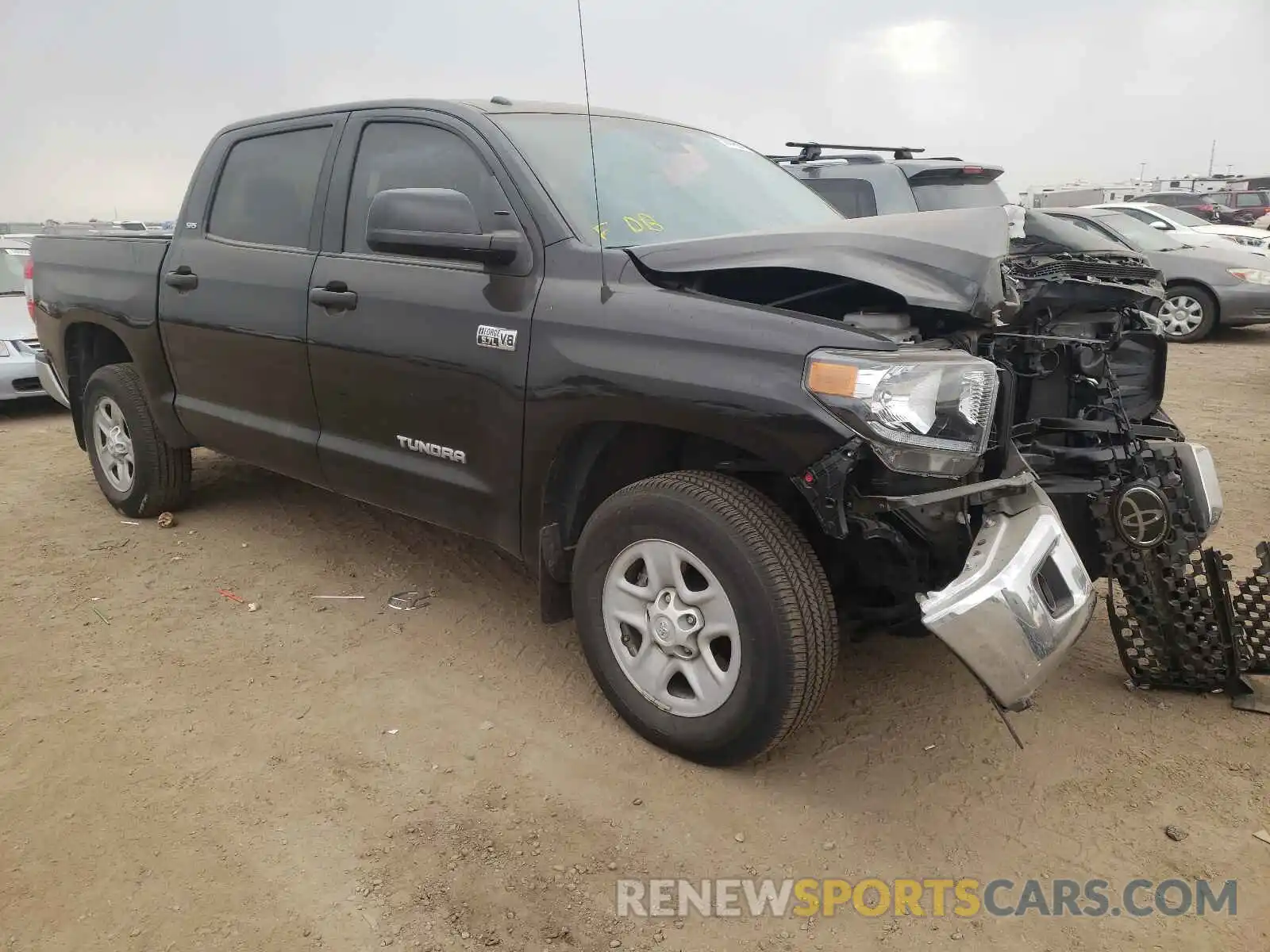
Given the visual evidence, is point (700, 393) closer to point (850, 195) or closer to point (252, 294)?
point (252, 294)

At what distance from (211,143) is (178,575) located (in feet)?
6.38

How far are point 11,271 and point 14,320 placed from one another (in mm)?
1056

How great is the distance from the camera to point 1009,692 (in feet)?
7.25

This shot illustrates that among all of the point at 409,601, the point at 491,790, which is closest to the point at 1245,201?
the point at 409,601

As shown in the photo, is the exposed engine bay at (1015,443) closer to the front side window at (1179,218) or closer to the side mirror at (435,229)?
the side mirror at (435,229)

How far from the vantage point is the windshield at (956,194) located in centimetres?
685

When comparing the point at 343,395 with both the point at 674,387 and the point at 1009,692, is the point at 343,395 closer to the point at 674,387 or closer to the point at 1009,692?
the point at 674,387

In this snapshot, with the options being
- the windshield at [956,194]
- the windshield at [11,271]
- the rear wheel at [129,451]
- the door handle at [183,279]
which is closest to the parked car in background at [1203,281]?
the windshield at [956,194]

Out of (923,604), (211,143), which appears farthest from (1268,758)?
(211,143)

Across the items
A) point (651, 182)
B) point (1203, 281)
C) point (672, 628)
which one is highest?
point (651, 182)

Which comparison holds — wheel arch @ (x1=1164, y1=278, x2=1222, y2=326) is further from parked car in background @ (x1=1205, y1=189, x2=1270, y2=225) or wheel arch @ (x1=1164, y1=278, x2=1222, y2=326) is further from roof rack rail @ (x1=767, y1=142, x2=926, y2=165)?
parked car in background @ (x1=1205, y1=189, x2=1270, y2=225)

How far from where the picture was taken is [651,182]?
3.25 metres

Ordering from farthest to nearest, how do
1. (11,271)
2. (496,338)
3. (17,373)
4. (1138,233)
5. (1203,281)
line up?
1. (1138,233)
2. (1203,281)
3. (11,271)
4. (17,373)
5. (496,338)

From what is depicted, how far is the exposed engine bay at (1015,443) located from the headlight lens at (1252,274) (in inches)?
309
